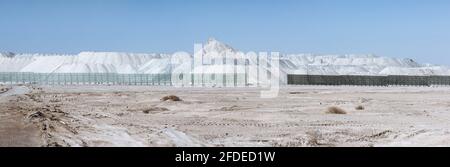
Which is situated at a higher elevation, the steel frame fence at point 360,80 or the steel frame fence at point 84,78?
the steel frame fence at point 84,78

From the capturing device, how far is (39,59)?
199m

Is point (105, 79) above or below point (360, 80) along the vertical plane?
above

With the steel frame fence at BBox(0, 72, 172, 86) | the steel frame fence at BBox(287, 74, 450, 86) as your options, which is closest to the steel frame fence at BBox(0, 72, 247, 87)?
Answer: the steel frame fence at BBox(0, 72, 172, 86)

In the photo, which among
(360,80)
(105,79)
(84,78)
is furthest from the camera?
(360,80)

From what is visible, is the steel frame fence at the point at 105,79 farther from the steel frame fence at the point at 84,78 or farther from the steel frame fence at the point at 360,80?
the steel frame fence at the point at 360,80

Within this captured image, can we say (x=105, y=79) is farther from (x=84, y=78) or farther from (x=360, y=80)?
(x=360, y=80)

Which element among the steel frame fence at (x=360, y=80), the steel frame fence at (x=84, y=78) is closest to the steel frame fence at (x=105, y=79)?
the steel frame fence at (x=84, y=78)

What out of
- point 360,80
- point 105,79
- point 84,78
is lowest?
point 360,80

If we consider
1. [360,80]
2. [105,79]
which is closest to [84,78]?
[105,79]

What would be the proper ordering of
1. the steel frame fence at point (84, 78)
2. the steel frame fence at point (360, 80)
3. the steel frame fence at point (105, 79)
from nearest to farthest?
1. the steel frame fence at point (105, 79)
2. the steel frame fence at point (84, 78)
3. the steel frame fence at point (360, 80)
